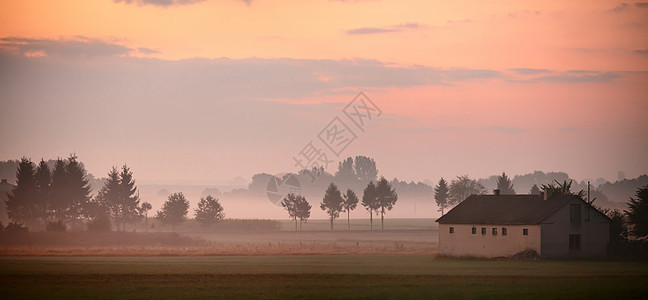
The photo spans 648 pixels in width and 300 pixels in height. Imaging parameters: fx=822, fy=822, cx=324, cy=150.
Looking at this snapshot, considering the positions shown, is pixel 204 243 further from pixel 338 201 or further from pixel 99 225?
pixel 338 201

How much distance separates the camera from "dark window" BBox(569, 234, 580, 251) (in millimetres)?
77250

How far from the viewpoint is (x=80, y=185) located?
142750mm

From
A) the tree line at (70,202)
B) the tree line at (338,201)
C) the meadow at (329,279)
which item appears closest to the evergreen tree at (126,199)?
the tree line at (70,202)

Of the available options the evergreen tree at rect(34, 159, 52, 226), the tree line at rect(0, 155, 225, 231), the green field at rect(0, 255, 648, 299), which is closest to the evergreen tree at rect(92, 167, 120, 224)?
the tree line at rect(0, 155, 225, 231)

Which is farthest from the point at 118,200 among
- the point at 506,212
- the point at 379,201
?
the point at 506,212

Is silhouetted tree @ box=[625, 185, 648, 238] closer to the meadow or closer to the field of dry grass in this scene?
the meadow

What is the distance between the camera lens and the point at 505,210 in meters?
80.6

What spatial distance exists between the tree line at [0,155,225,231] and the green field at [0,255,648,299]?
68.4 meters

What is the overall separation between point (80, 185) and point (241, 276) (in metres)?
96.7

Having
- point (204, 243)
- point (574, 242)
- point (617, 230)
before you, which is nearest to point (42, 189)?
point (204, 243)

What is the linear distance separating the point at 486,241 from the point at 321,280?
3159cm

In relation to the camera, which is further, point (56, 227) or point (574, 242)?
point (56, 227)

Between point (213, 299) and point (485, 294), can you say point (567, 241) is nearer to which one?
point (485, 294)

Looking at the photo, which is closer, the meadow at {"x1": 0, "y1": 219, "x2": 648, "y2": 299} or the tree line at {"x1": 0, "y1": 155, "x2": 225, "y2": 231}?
the meadow at {"x1": 0, "y1": 219, "x2": 648, "y2": 299}
